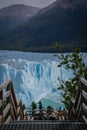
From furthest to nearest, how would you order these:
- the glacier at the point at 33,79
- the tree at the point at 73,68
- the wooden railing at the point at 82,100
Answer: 1. the glacier at the point at 33,79
2. the tree at the point at 73,68
3. the wooden railing at the point at 82,100

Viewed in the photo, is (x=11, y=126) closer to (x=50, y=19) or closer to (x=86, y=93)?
(x=86, y=93)

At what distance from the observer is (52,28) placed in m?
57.1

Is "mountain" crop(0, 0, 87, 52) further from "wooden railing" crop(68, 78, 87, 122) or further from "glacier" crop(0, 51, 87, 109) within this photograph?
"wooden railing" crop(68, 78, 87, 122)

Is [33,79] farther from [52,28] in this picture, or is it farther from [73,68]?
[52,28]

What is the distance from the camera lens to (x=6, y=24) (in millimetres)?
51500

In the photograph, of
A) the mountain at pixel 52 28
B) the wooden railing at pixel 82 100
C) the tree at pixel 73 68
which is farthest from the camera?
the mountain at pixel 52 28

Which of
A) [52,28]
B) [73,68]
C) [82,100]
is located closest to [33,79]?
[73,68]

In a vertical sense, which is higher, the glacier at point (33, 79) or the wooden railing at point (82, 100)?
the wooden railing at point (82, 100)

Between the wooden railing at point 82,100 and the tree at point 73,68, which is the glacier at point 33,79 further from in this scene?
the wooden railing at point 82,100

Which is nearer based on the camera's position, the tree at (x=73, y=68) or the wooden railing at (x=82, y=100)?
the wooden railing at (x=82, y=100)

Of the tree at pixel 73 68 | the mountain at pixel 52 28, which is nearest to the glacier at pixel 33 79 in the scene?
the tree at pixel 73 68

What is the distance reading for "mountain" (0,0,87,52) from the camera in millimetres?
51375

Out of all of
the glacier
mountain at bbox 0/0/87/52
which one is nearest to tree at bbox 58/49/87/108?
the glacier

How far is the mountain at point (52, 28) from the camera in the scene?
51375 millimetres
